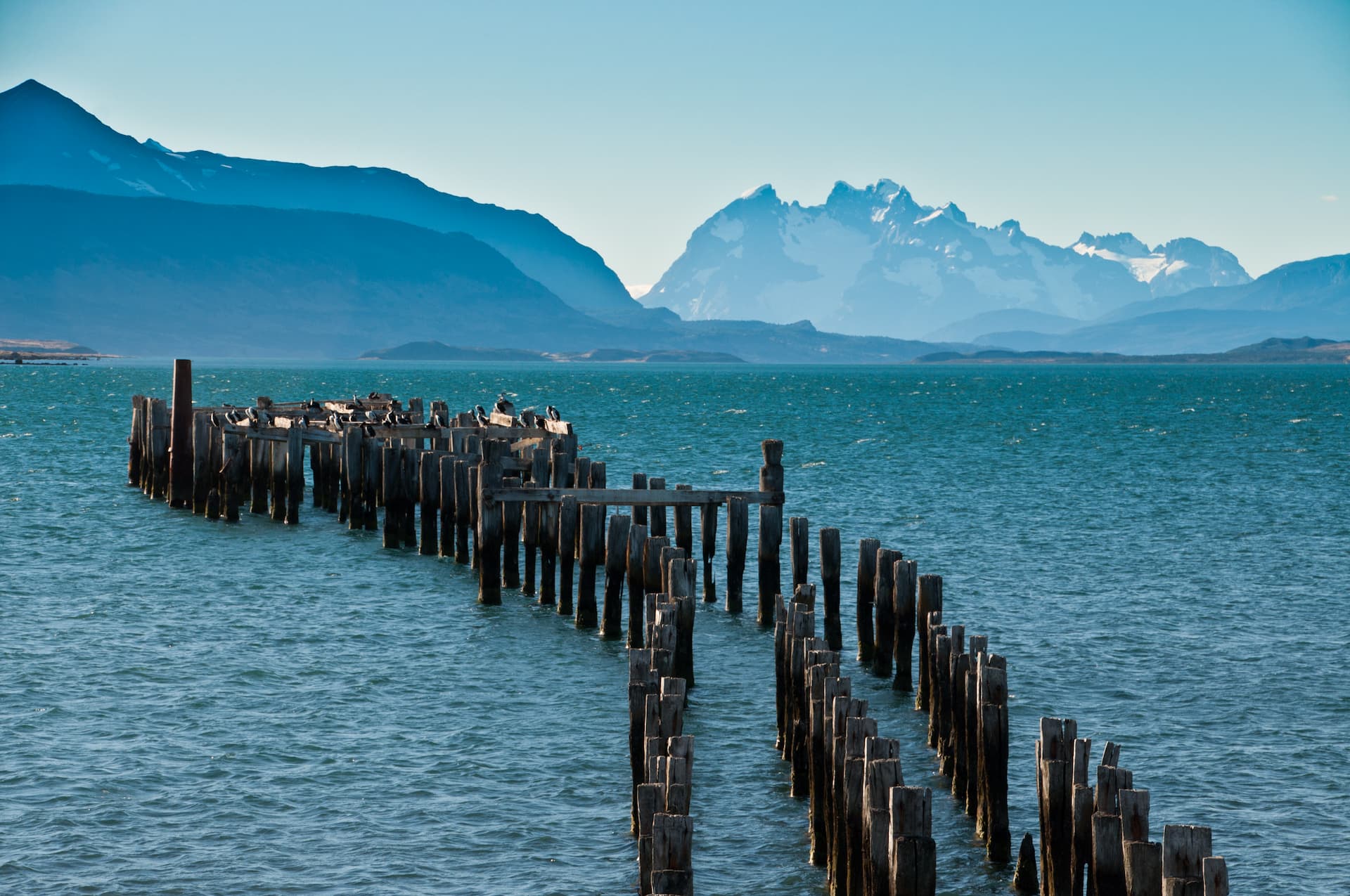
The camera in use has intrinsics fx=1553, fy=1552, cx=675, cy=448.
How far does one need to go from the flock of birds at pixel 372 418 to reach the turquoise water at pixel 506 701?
228cm

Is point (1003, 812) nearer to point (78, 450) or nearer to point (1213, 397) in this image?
point (78, 450)

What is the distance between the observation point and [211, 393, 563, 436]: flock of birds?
33.8 meters

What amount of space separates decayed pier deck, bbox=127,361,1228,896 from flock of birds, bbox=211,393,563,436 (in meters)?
0.09

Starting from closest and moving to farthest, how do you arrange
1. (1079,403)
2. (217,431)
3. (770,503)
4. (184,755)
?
1. (184,755)
2. (770,503)
3. (217,431)
4. (1079,403)

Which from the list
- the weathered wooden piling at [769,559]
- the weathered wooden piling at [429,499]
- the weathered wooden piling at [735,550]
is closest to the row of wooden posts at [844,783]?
the weathered wooden piling at [769,559]

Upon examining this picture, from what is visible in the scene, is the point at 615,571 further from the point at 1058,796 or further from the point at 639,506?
the point at 1058,796

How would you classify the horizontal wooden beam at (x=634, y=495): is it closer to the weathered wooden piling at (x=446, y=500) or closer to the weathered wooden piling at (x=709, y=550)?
the weathered wooden piling at (x=709, y=550)

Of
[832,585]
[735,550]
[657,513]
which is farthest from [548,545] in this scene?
[832,585]

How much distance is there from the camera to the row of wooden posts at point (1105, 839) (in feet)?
27.9

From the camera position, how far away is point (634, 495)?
24.2 metres

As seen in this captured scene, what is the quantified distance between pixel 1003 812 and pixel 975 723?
76 cm

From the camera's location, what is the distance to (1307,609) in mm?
25422

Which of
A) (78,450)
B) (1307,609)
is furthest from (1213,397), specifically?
(1307,609)

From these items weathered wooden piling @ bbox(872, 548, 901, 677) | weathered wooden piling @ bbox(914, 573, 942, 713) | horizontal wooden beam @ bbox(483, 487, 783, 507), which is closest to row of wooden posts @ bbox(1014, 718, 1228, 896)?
weathered wooden piling @ bbox(914, 573, 942, 713)
